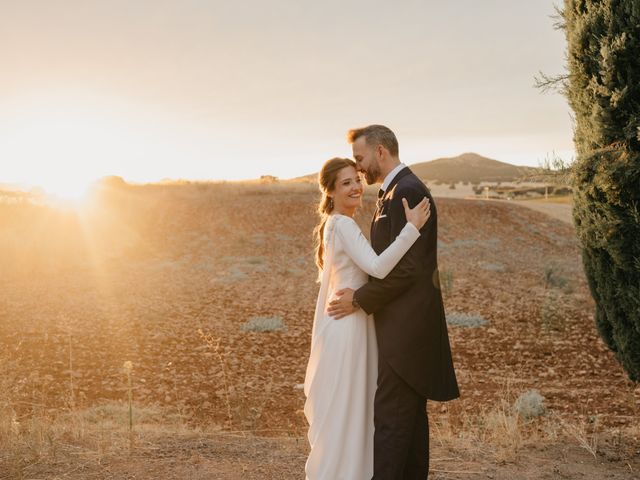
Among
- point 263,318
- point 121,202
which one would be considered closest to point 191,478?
point 263,318

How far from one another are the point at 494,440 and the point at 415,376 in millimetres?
2483

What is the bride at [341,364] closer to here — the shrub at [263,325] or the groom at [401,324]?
the groom at [401,324]

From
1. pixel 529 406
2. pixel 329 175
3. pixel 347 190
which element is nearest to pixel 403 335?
pixel 347 190

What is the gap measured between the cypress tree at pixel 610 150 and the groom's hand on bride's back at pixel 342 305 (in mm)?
2493

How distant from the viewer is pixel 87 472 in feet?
15.9

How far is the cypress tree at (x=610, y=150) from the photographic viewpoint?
4.80m

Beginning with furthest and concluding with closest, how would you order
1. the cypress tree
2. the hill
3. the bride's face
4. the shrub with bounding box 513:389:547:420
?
the hill
the shrub with bounding box 513:389:547:420
the cypress tree
the bride's face

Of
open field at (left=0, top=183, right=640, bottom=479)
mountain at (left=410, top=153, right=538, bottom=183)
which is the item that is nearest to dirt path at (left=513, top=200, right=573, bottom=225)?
open field at (left=0, top=183, right=640, bottom=479)

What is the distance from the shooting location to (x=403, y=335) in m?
3.69

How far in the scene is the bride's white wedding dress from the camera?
383 centimetres

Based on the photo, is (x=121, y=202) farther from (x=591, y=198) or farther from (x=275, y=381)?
(x=591, y=198)

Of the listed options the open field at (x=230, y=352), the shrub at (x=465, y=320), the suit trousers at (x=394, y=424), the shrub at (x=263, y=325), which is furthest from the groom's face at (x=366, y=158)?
the shrub at (x=465, y=320)

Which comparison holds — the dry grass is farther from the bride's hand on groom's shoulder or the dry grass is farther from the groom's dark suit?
the bride's hand on groom's shoulder

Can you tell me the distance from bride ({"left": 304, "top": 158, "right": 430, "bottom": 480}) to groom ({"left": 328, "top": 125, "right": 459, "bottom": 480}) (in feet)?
0.40
